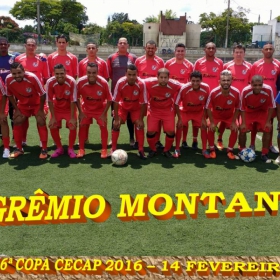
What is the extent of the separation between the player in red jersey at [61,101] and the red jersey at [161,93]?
1.16 meters

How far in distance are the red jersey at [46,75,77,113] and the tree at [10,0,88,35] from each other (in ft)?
157

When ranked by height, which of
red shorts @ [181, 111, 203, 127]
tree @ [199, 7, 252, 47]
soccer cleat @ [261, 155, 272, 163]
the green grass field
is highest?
tree @ [199, 7, 252, 47]

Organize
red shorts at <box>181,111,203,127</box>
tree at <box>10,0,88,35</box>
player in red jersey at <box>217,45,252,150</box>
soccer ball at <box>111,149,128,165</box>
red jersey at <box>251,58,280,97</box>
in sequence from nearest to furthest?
soccer ball at <box>111,149,128,165</box>, red shorts at <box>181,111,203,127</box>, red jersey at <box>251,58,280,97</box>, player in red jersey at <box>217,45,252,150</box>, tree at <box>10,0,88,35</box>

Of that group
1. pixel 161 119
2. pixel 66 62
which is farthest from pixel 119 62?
pixel 161 119

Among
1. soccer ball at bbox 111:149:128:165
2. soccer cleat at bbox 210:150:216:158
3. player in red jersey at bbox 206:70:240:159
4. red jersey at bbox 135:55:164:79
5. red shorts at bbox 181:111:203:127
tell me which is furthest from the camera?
red jersey at bbox 135:55:164:79

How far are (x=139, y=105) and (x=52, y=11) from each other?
4925 centimetres

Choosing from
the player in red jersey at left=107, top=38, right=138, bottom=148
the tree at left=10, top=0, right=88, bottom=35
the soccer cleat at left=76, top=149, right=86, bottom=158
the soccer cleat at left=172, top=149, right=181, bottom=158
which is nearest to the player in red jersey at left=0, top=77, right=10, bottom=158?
the soccer cleat at left=76, top=149, right=86, bottom=158

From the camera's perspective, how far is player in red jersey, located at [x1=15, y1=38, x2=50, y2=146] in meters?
5.82

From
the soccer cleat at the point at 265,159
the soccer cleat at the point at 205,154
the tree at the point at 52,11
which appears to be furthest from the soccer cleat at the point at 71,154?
the tree at the point at 52,11

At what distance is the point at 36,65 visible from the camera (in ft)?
19.4

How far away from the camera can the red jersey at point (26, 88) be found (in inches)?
201

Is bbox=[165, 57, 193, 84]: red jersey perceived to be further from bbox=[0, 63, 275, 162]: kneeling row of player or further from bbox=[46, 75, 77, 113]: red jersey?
bbox=[46, 75, 77, 113]: red jersey

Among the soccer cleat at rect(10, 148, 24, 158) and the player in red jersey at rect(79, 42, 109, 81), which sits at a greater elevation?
the player in red jersey at rect(79, 42, 109, 81)

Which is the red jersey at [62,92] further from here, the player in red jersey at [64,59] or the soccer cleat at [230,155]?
the soccer cleat at [230,155]
